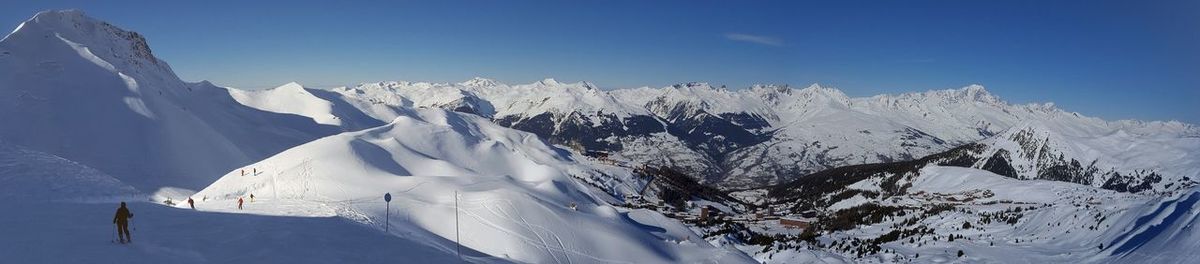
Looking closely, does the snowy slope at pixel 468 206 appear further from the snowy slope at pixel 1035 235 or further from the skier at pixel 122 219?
the skier at pixel 122 219

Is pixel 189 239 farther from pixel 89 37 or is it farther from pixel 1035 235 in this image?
pixel 89 37

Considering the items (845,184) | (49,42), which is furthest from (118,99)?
(845,184)

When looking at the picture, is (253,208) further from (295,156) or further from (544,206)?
(295,156)

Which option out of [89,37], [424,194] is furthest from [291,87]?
[424,194]

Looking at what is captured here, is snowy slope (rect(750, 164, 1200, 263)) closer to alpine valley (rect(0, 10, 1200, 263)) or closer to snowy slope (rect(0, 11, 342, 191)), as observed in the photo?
alpine valley (rect(0, 10, 1200, 263))

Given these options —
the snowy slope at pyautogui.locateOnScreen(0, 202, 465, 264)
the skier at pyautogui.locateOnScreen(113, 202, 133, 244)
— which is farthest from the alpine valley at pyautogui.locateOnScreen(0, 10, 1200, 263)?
the skier at pyautogui.locateOnScreen(113, 202, 133, 244)

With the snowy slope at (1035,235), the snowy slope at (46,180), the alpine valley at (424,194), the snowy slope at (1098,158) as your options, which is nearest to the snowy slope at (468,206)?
the alpine valley at (424,194)
